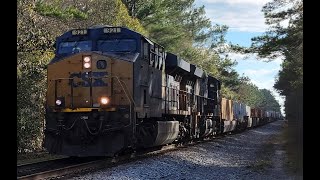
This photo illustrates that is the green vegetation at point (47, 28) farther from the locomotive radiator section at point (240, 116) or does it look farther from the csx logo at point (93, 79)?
the locomotive radiator section at point (240, 116)

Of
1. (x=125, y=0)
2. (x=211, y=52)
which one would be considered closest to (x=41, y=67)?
(x=125, y=0)

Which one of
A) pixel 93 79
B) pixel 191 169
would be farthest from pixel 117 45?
pixel 191 169

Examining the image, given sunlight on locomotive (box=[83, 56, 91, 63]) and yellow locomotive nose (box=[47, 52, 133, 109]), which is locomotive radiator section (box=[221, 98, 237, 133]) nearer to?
yellow locomotive nose (box=[47, 52, 133, 109])

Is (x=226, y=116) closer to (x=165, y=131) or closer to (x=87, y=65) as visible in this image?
(x=165, y=131)

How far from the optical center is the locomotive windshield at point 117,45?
12.7m

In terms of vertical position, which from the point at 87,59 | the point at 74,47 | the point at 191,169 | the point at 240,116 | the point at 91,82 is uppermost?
the point at 74,47

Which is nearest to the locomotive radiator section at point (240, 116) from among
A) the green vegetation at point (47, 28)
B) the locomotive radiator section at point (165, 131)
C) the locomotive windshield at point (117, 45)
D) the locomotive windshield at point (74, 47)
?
the green vegetation at point (47, 28)

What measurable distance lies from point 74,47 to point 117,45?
4.36ft

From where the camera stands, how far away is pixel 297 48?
57.7 ft

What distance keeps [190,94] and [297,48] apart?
5.16m

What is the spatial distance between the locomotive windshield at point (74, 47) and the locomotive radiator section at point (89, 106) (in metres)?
0.80

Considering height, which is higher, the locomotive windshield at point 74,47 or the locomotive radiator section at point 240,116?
the locomotive windshield at point 74,47

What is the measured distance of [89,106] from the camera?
39.0 ft
